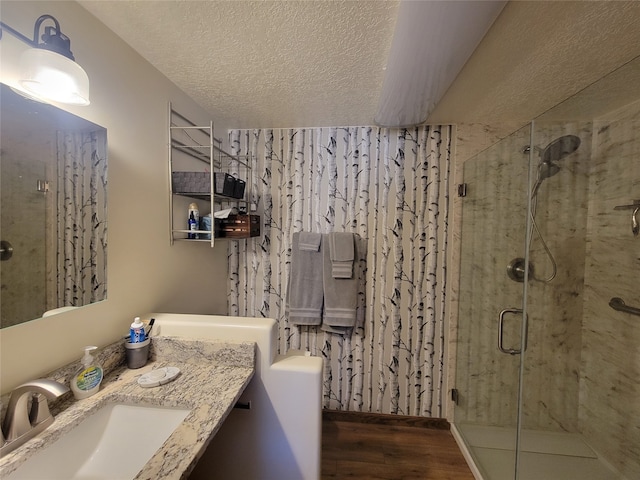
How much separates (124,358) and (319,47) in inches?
64.4

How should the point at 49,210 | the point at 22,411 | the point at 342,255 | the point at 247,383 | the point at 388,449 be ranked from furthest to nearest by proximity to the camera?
the point at 342,255, the point at 388,449, the point at 247,383, the point at 49,210, the point at 22,411

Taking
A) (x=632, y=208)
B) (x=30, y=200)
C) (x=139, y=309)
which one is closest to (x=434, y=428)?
(x=632, y=208)

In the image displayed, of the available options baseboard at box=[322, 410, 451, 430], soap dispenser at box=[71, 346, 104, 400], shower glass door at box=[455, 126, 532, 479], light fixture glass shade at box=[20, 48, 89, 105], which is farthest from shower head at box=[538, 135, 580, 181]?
soap dispenser at box=[71, 346, 104, 400]

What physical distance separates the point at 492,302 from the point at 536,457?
0.94 metres

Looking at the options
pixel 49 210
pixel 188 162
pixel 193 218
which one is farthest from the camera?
pixel 188 162

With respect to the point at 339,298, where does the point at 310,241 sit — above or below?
above

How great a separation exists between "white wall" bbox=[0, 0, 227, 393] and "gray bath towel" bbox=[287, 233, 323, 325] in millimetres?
714

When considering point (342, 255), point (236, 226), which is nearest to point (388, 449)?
point (342, 255)

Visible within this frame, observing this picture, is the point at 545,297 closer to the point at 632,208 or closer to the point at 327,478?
the point at 632,208

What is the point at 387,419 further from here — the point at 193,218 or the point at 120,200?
the point at 120,200

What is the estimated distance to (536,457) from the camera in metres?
1.48

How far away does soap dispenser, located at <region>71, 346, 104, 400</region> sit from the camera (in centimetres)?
85

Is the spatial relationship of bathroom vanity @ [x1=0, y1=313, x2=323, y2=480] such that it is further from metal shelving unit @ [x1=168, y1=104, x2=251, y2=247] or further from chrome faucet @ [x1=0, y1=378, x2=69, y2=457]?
metal shelving unit @ [x1=168, y1=104, x2=251, y2=247]

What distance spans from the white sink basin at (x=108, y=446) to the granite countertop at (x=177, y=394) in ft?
0.12
